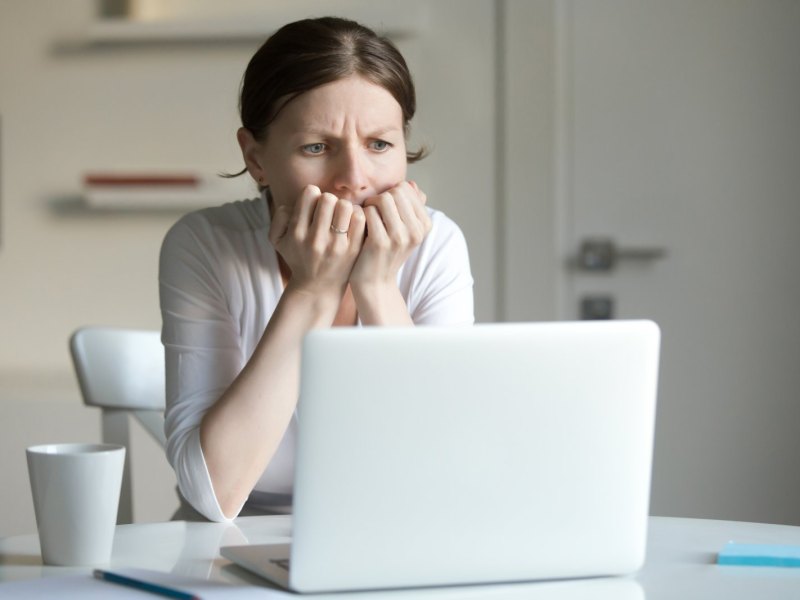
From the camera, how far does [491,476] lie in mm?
783

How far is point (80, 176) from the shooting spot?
267 centimetres

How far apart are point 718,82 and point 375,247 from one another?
5.20 feet

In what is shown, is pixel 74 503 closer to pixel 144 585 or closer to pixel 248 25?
pixel 144 585

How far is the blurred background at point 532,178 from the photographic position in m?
2.61

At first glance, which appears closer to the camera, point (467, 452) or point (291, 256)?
point (467, 452)

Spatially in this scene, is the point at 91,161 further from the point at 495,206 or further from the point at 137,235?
the point at 495,206

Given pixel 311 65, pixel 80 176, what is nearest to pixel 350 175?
pixel 311 65

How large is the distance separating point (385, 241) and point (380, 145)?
5.8 inches

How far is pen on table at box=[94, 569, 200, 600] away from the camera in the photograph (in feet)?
2.59

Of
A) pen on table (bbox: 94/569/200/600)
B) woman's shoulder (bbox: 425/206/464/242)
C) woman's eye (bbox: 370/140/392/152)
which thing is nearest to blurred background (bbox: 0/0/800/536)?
woman's shoulder (bbox: 425/206/464/242)

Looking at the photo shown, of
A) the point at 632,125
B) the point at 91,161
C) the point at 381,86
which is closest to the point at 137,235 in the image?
the point at 91,161

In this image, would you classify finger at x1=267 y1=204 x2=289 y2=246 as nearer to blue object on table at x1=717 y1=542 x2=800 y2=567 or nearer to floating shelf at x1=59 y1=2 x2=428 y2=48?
blue object on table at x1=717 y1=542 x2=800 y2=567

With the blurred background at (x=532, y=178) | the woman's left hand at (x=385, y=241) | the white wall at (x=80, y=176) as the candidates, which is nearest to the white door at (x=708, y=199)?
the blurred background at (x=532, y=178)

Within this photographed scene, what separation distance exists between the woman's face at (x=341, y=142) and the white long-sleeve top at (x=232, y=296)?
0.34 feet
